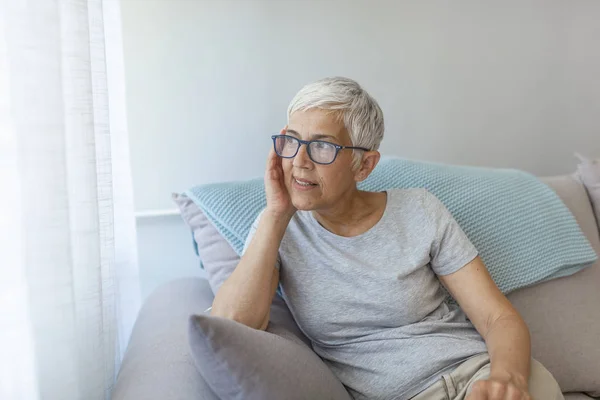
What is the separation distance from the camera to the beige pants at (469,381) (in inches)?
52.1

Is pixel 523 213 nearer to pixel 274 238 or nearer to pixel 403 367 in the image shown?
pixel 403 367

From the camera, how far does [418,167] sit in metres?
1.77

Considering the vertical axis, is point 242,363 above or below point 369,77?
below

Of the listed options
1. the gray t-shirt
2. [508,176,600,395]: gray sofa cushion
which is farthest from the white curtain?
[508,176,600,395]: gray sofa cushion

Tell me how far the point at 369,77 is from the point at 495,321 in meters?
1.04

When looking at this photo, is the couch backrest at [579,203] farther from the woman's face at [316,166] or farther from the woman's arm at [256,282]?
the woman's arm at [256,282]

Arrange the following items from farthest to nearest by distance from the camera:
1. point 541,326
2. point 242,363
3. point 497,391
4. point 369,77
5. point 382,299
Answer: point 369,77 < point 541,326 < point 382,299 < point 497,391 < point 242,363

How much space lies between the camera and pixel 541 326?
1643 mm

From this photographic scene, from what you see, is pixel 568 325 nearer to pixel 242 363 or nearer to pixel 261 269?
pixel 261 269

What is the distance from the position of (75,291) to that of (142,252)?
2.50 ft

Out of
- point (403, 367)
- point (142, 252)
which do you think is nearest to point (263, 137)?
point (142, 252)

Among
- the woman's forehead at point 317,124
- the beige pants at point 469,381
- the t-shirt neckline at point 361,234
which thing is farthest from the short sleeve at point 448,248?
the woman's forehead at point 317,124

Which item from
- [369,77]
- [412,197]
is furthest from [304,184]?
[369,77]

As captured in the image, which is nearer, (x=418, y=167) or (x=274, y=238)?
(x=274, y=238)
